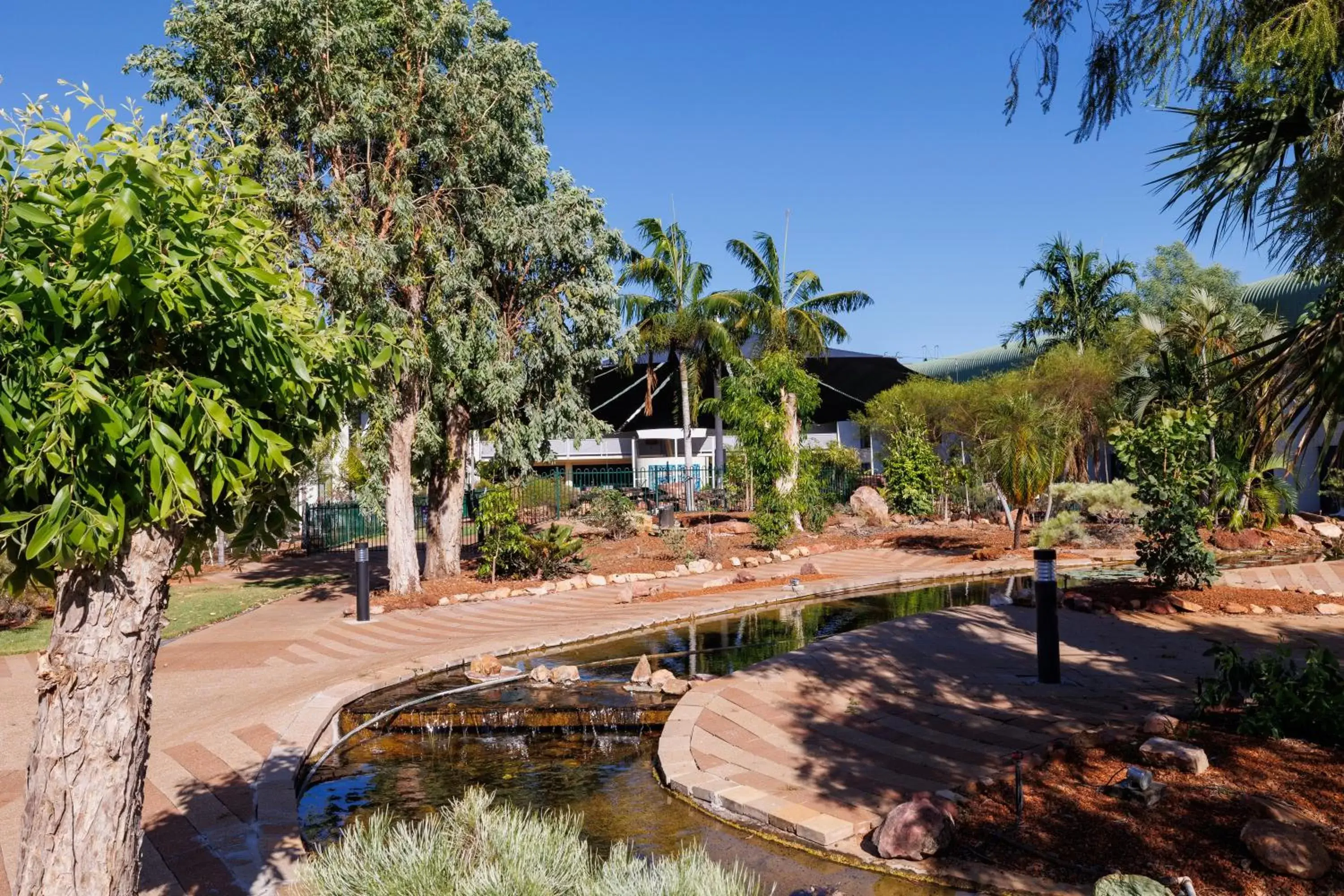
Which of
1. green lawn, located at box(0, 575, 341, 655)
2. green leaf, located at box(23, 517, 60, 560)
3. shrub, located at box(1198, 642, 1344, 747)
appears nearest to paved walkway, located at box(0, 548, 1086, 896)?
green lawn, located at box(0, 575, 341, 655)

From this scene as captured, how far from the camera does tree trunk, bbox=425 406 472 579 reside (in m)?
16.2

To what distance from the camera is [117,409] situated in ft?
8.36

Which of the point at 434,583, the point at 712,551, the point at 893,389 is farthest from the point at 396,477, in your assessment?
the point at 893,389

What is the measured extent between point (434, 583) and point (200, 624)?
3.73 metres

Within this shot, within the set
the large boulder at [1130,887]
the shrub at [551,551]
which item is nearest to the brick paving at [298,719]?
the shrub at [551,551]

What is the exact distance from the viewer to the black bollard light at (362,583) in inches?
530

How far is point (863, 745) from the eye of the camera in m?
6.89

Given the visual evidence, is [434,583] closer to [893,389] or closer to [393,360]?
[393,360]

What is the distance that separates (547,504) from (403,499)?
532 inches

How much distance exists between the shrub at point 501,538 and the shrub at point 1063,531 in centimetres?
1068

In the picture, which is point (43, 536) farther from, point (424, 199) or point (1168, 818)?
point (424, 199)

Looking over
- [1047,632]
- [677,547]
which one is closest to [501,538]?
[677,547]

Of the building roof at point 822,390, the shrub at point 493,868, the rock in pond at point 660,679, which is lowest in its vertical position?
the rock in pond at point 660,679

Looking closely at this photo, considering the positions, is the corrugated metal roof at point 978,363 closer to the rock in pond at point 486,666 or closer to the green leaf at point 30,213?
the rock in pond at point 486,666
